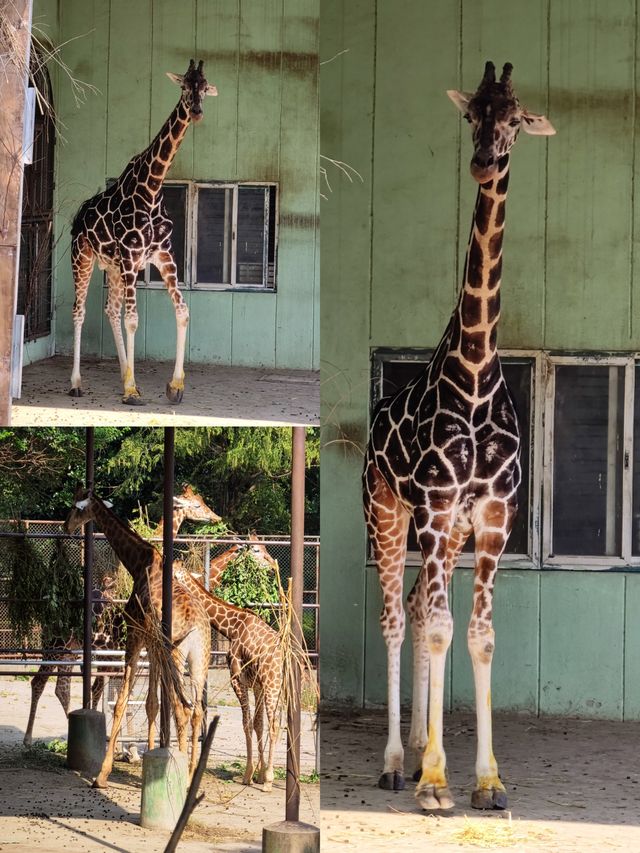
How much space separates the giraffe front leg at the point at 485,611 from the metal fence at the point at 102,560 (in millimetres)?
1047

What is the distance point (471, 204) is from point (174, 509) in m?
2.09

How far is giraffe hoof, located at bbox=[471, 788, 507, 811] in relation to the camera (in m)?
5.84

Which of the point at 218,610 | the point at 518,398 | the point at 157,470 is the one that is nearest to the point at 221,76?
the point at 157,470

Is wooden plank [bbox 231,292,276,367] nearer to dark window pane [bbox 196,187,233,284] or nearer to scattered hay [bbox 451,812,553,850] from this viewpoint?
dark window pane [bbox 196,187,233,284]

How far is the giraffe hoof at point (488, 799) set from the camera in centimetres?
584

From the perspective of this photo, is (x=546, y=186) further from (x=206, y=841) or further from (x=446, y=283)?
(x=206, y=841)

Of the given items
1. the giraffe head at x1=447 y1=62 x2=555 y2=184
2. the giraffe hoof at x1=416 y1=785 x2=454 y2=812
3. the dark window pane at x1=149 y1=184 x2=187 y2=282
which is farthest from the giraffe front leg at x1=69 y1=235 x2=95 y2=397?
the giraffe hoof at x1=416 y1=785 x2=454 y2=812

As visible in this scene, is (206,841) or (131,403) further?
(206,841)

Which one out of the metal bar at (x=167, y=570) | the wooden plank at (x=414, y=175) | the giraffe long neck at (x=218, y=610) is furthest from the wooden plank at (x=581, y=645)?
the metal bar at (x=167, y=570)

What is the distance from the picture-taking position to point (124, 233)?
223 inches

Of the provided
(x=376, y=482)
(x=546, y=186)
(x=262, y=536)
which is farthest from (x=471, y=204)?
(x=262, y=536)

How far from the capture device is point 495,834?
5.85 m

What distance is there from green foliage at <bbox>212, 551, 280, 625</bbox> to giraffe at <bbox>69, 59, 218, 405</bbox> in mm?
1306

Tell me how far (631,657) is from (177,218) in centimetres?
326
